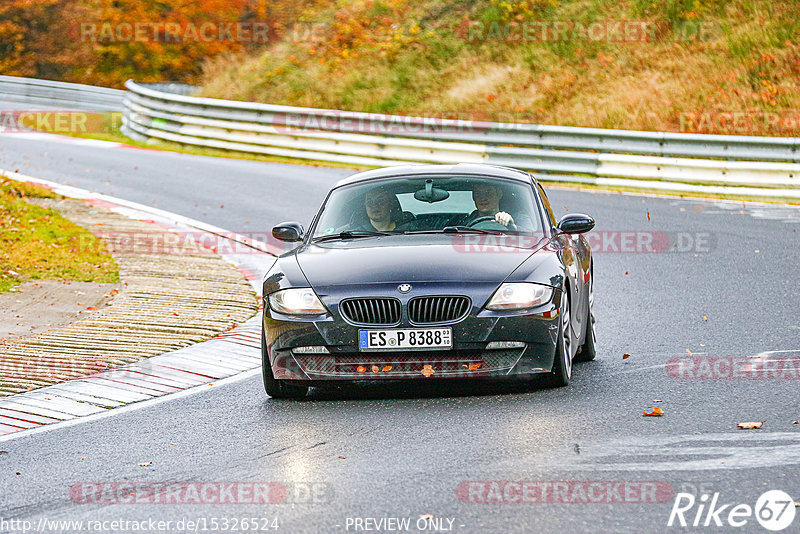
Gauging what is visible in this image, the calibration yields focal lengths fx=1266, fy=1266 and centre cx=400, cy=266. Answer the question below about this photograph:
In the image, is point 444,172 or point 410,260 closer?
point 410,260

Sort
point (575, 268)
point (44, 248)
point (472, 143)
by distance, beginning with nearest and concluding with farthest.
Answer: point (575, 268) < point (44, 248) < point (472, 143)

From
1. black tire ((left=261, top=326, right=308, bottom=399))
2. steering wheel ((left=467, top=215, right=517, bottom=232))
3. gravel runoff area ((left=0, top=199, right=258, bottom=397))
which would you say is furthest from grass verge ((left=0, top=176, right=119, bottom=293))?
steering wheel ((left=467, top=215, right=517, bottom=232))

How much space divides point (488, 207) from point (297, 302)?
6.26ft

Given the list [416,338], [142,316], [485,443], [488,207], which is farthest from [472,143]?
[485,443]

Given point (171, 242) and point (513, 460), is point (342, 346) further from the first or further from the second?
point (171, 242)

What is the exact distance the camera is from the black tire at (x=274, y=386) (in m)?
8.30

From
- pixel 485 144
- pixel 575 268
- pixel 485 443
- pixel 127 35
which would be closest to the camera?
pixel 485 443

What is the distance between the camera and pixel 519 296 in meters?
7.99

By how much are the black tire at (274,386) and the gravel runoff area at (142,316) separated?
1.60 meters

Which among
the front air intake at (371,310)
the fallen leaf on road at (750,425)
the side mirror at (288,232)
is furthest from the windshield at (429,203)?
the fallen leaf on road at (750,425)

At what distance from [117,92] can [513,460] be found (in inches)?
1356

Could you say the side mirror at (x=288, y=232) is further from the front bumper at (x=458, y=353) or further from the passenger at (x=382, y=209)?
the front bumper at (x=458, y=353)

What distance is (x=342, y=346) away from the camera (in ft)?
26.0

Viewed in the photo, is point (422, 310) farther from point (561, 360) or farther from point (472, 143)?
point (472, 143)
